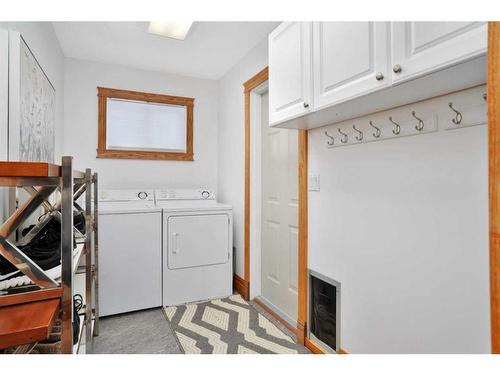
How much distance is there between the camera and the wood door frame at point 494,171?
637 millimetres

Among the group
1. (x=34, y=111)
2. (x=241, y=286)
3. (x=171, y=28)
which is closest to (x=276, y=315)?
(x=241, y=286)

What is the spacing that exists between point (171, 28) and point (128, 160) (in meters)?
1.48

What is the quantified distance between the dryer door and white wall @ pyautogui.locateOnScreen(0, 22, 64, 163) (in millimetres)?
1276

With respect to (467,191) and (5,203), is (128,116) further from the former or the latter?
(467,191)

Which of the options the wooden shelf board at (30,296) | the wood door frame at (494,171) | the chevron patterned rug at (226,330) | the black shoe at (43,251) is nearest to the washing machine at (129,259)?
the chevron patterned rug at (226,330)

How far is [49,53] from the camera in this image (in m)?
2.31

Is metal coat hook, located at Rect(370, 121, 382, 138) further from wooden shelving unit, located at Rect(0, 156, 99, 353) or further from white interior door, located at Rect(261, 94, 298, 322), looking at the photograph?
wooden shelving unit, located at Rect(0, 156, 99, 353)

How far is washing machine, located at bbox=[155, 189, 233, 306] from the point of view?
2.70 meters

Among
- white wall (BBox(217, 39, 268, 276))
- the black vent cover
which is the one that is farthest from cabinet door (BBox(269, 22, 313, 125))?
the black vent cover

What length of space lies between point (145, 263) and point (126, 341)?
667mm

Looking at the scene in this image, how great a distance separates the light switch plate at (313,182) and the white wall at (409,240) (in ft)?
0.13

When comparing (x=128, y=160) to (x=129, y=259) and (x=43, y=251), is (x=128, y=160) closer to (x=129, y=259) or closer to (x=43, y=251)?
(x=129, y=259)
